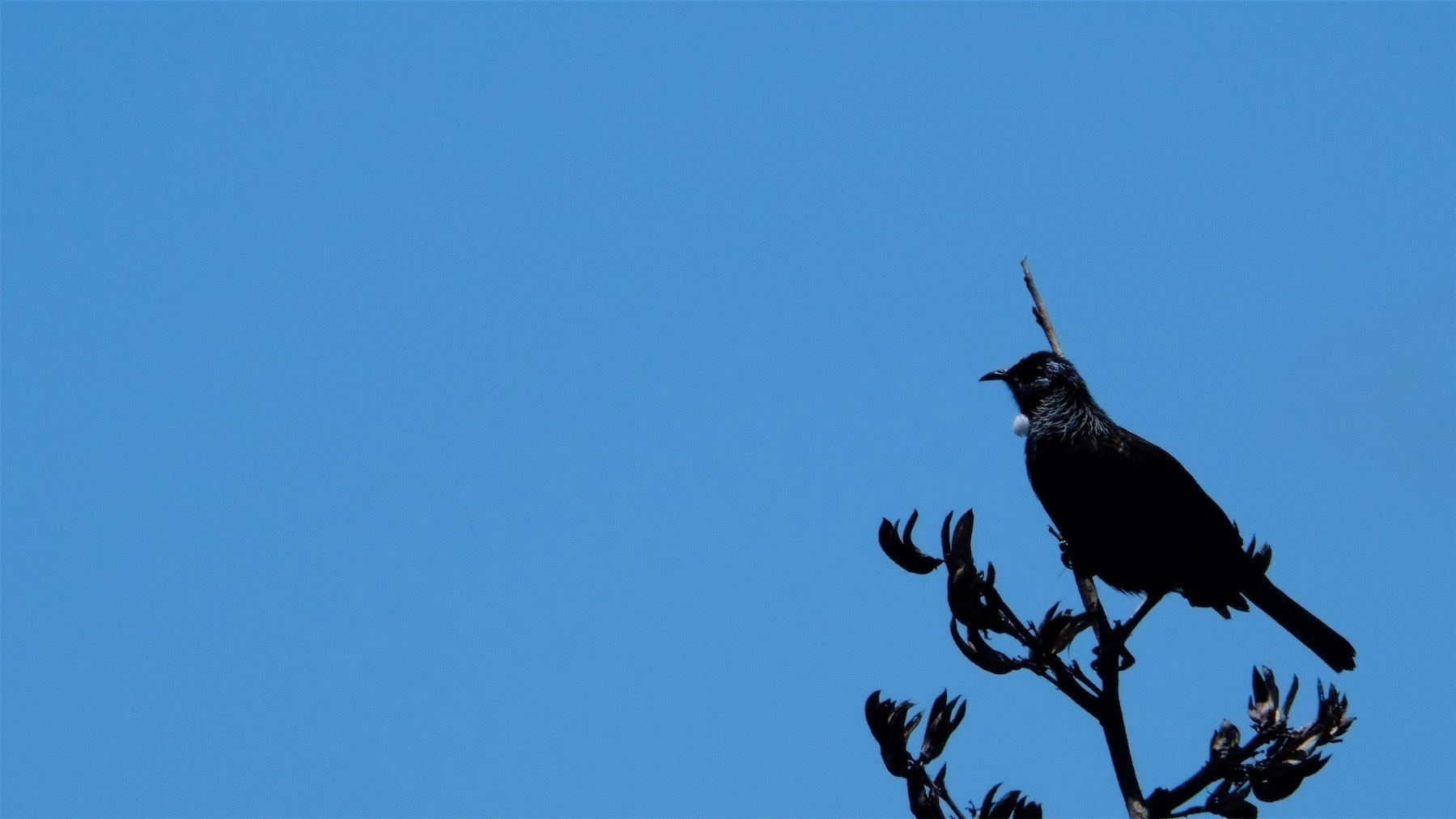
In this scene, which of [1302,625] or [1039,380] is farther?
[1039,380]

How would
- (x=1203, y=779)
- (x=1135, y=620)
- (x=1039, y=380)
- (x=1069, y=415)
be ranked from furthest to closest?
(x=1039, y=380)
(x=1069, y=415)
(x=1135, y=620)
(x=1203, y=779)

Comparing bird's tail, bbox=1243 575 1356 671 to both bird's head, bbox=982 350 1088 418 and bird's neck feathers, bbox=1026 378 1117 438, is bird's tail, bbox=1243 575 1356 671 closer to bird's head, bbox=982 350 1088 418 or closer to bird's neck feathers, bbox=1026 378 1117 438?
bird's neck feathers, bbox=1026 378 1117 438

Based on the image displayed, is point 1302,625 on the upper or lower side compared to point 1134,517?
lower

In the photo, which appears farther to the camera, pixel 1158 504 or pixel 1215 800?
pixel 1158 504

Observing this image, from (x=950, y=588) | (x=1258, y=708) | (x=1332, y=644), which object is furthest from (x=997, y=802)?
(x=1332, y=644)

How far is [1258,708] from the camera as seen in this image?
4.84m

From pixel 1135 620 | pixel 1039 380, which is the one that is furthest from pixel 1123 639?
pixel 1039 380

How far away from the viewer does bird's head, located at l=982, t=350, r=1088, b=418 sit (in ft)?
22.6

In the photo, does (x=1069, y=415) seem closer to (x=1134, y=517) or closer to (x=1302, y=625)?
(x=1134, y=517)

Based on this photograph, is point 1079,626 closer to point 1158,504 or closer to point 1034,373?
point 1158,504

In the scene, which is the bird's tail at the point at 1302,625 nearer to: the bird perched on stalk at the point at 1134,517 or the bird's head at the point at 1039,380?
the bird perched on stalk at the point at 1134,517

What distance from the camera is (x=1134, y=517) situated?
6.47 m

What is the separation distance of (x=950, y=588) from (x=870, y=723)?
51 centimetres

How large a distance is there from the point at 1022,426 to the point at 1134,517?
716 millimetres
